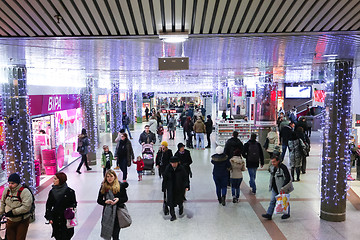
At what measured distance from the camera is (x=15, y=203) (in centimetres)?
495

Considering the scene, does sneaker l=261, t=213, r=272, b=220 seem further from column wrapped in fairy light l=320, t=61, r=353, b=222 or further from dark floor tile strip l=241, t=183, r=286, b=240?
column wrapped in fairy light l=320, t=61, r=353, b=222

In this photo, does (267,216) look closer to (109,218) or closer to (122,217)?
(122,217)

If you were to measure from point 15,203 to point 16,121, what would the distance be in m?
2.37

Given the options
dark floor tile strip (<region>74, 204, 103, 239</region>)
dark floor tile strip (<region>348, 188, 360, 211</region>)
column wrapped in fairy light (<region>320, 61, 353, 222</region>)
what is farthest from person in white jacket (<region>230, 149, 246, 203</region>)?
dark floor tile strip (<region>74, 204, 103, 239</region>)

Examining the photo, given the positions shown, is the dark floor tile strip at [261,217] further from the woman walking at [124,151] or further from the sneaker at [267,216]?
the woman walking at [124,151]

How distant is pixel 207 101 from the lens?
29453mm

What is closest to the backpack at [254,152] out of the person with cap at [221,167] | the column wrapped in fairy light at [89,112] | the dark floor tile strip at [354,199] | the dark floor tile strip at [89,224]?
the person with cap at [221,167]

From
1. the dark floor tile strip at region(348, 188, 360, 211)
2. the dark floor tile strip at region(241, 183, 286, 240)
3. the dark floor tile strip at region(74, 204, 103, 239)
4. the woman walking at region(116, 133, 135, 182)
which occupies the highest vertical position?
the woman walking at region(116, 133, 135, 182)

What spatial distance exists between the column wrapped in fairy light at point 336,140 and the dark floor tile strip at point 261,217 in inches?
47.6

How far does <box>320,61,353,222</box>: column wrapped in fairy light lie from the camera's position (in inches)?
251

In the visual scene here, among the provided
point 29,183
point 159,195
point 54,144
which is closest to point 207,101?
point 54,144

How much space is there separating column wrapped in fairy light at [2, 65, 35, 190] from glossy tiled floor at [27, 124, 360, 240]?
1.29m

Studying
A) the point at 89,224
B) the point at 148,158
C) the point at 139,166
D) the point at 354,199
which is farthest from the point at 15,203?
the point at 354,199

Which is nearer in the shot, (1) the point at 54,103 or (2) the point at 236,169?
(2) the point at 236,169
